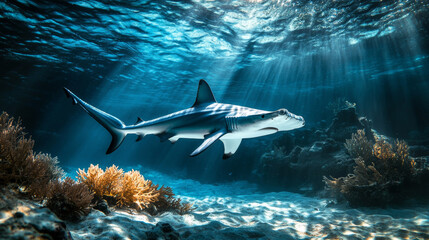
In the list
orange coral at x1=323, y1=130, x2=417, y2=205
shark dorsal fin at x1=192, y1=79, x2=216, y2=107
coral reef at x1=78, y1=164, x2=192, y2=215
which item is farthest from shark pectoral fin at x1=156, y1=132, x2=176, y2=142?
orange coral at x1=323, y1=130, x2=417, y2=205

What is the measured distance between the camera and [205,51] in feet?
54.2

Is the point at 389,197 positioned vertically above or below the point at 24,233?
below

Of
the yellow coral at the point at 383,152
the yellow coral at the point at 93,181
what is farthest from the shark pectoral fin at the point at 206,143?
the yellow coral at the point at 383,152

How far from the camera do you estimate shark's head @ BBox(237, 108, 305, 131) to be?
2.95 m

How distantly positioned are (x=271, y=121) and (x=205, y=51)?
14915mm

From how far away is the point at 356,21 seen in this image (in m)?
13.4

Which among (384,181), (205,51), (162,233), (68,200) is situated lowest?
(162,233)

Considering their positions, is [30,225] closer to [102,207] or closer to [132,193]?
[102,207]

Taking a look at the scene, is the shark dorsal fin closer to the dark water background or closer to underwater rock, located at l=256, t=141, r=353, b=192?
the dark water background

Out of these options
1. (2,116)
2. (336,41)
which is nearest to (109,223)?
(2,116)

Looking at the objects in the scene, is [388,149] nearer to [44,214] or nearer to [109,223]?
[109,223]

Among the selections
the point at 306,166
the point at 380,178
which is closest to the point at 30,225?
the point at 380,178

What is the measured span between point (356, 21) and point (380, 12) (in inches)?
51.7

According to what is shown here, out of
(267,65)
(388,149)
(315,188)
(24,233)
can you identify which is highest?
(267,65)
